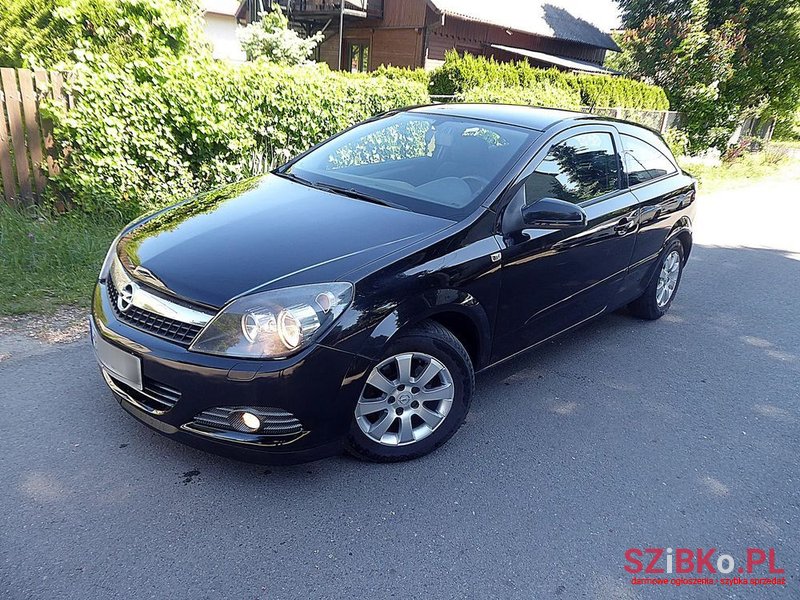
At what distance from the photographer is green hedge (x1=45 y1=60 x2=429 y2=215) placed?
5.45 meters

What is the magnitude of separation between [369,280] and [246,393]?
2.31ft

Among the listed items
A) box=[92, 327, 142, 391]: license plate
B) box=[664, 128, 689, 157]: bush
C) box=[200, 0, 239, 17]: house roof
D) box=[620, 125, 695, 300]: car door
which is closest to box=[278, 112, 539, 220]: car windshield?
box=[620, 125, 695, 300]: car door

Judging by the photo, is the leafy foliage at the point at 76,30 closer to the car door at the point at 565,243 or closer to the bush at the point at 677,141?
the car door at the point at 565,243

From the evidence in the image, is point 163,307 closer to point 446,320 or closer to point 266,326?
point 266,326

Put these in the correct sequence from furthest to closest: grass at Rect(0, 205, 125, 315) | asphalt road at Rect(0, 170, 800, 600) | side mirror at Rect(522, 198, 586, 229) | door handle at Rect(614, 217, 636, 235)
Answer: grass at Rect(0, 205, 125, 315), door handle at Rect(614, 217, 636, 235), side mirror at Rect(522, 198, 586, 229), asphalt road at Rect(0, 170, 800, 600)

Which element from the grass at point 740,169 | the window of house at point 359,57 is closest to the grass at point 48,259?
the grass at point 740,169

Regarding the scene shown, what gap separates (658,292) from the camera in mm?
5246

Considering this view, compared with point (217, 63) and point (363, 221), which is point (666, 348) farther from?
point (217, 63)

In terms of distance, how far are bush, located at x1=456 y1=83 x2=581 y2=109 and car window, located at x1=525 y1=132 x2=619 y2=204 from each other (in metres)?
5.73

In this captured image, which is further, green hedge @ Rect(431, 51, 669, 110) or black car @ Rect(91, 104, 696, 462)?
green hedge @ Rect(431, 51, 669, 110)

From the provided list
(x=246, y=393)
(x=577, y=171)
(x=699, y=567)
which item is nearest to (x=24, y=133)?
(x=246, y=393)

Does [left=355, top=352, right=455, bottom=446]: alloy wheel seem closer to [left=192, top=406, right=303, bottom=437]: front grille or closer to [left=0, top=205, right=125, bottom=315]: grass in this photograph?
[left=192, top=406, right=303, bottom=437]: front grille

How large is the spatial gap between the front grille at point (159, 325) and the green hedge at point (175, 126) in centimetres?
325

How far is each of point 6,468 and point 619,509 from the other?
2.78 m
